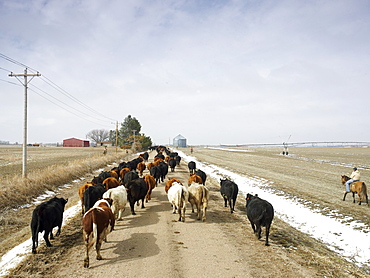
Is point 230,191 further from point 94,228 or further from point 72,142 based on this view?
point 72,142

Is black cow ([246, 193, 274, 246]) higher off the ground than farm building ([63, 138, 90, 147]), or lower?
lower

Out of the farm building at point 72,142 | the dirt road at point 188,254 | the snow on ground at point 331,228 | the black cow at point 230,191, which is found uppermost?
the farm building at point 72,142

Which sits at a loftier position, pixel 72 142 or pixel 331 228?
pixel 72 142

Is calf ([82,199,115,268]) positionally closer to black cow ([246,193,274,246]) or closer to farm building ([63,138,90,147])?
black cow ([246,193,274,246])

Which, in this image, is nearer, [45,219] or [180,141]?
[45,219]

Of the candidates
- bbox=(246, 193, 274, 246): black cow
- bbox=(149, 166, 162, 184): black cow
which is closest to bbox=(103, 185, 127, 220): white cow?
bbox=(246, 193, 274, 246): black cow

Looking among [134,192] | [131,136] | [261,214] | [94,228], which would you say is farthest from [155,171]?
[131,136]

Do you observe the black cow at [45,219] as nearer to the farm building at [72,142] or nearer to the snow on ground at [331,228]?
the snow on ground at [331,228]

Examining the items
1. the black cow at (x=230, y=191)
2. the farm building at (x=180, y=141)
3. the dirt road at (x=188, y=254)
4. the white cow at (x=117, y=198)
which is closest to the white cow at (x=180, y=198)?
the dirt road at (x=188, y=254)

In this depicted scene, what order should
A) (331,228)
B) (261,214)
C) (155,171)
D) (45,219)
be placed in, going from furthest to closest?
(155,171)
(331,228)
(261,214)
(45,219)

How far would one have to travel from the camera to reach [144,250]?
5996 mm

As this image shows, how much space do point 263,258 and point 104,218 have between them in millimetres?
3915

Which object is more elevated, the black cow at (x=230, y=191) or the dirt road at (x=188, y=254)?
the black cow at (x=230, y=191)

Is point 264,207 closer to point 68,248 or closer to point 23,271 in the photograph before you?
point 68,248
